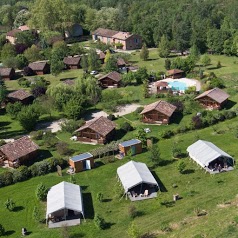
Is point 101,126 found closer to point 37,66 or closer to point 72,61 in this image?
point 37,66

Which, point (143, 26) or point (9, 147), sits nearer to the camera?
point (9, 147)

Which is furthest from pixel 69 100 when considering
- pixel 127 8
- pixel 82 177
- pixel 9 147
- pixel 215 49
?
pixel 127 8

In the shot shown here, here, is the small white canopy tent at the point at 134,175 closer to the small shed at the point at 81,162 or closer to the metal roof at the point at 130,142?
the small shed at the point at 81,162

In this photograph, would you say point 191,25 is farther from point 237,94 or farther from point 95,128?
point 95,128

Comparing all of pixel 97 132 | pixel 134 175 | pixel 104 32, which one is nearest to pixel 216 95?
pixel 97 132

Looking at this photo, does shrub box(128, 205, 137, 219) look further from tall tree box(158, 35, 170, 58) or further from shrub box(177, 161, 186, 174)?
tall tree box(158, 35, 170, 58)

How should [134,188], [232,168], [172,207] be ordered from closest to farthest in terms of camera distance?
[172,207] → [134,188] → [232,168]

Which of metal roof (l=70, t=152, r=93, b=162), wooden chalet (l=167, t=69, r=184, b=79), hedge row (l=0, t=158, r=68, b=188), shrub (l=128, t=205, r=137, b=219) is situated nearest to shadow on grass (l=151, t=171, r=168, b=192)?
shrub (l=128, t=205, r=137, b=219)
